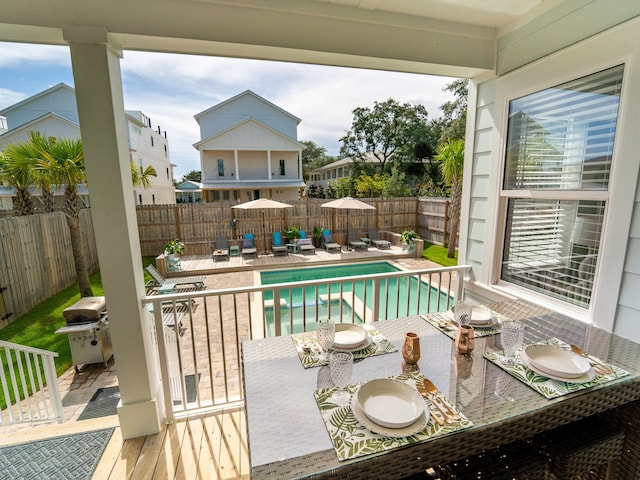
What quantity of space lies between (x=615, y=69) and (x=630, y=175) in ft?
2.07

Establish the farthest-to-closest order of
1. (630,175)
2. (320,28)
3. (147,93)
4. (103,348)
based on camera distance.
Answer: (147,93) < (103,348) < (320,28) < (630,175)

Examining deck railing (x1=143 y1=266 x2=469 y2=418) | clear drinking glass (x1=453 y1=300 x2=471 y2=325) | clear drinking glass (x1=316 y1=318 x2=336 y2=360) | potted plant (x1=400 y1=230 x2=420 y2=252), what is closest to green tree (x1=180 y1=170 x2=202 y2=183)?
potted plant (x1=400 y1=230 x2=420 y2=252)

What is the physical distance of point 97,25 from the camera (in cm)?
168

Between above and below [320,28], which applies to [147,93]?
above

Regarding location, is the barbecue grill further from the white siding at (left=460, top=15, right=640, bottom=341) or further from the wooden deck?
the white siding at (left=460, top=15, right=640, bottom=341)

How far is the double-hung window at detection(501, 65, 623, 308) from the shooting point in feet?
5.92

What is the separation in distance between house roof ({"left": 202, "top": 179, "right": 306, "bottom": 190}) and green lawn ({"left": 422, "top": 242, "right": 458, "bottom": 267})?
25.8 ft

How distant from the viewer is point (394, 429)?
3.34 ft

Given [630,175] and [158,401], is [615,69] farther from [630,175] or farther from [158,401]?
[158,401]

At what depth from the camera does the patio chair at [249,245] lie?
951cm

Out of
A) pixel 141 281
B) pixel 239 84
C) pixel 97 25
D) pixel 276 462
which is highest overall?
pixel 239 84

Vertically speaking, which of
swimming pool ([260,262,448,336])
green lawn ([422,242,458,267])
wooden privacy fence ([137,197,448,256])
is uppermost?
wooden privacy fence ([137,197,448,256])

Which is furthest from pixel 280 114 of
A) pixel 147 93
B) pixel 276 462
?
pixel 276 462

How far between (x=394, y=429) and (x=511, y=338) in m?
0.78
